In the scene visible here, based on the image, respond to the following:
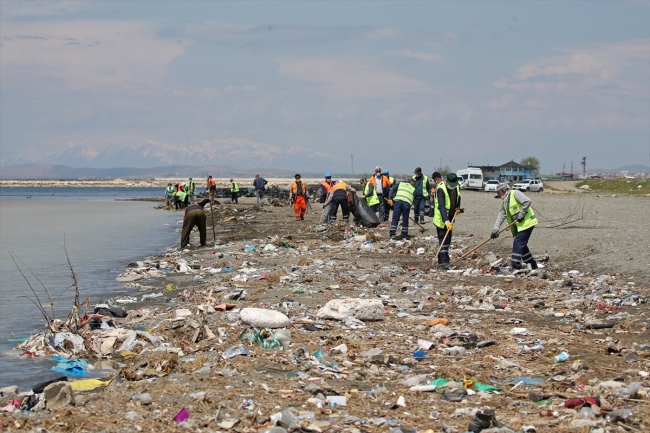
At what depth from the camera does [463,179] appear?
59625 millimetres

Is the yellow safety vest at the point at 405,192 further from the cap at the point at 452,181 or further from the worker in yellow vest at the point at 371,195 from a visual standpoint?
the cap at the point at 452,181

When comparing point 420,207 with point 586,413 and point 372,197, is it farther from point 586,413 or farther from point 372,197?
point 586,413

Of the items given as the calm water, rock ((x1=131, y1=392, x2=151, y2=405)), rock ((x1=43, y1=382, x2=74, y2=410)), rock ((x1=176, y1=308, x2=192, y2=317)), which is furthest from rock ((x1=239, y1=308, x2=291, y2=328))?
rock ((x1=43, y1=382, x2=74, y2=410))

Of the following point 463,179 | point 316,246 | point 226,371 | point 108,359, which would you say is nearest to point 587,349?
point 226,371

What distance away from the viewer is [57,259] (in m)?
17.4

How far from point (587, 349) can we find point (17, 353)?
5.32 metres

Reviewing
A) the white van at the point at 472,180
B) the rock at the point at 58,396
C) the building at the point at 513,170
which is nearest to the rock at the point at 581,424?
the rock at the point at 58,396

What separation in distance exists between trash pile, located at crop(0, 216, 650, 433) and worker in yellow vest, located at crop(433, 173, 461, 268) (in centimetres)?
115

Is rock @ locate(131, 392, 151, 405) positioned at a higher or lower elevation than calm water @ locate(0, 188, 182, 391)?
higher

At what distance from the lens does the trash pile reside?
488 centimetres

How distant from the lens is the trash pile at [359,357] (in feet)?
16.0

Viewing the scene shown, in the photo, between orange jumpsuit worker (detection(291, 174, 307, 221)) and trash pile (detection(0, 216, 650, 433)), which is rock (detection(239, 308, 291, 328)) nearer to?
trash pile (detection(0, 216, 650, 433))

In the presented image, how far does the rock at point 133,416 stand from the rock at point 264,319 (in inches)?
94.9

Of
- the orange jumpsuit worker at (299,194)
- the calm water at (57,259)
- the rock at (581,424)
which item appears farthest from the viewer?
the orange jumpsuit worker at (299,194)
